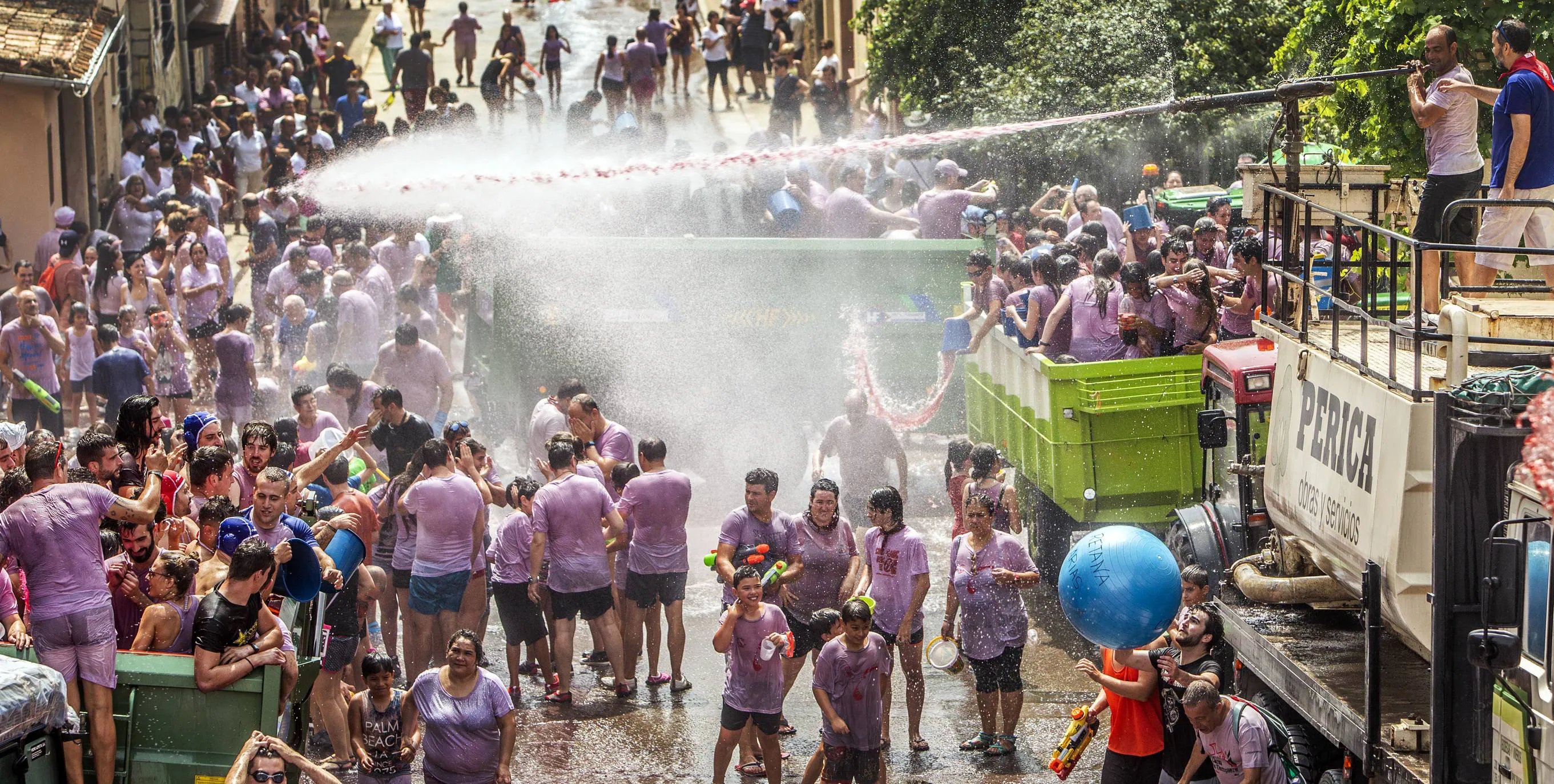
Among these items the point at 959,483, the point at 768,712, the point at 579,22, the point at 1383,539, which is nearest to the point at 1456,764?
the point at 1383,539

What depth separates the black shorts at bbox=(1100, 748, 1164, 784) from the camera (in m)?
8.79

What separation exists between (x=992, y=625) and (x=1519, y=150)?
12.3 feet

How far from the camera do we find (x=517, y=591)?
11469 millimetres

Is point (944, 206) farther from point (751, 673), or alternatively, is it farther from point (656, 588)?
point (751, 673)

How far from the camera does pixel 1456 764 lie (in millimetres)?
6914

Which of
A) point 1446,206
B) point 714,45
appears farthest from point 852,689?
point 714,45

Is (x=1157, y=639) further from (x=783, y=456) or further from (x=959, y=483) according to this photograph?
(x=783, y=456)

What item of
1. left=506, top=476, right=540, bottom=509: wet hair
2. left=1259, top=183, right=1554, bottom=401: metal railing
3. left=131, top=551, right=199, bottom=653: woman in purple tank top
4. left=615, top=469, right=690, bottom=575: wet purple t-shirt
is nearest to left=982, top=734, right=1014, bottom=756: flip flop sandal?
left=615, top=469, right=690, bottom=575: wet purple t-shirt

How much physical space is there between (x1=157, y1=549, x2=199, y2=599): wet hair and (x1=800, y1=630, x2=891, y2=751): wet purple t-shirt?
3060mm

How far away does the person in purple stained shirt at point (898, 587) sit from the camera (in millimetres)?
10469

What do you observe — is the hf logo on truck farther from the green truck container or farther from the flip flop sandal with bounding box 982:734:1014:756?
the green truck container

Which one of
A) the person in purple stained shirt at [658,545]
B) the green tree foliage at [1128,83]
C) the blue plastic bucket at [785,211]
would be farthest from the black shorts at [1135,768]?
the green tree foliage at [1128,83]

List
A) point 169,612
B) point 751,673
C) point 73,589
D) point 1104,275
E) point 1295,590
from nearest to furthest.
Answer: point 73,589 → point 169,612 → point 1295,590 → point 751,673 → point 1104,275

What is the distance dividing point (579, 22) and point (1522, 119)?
31.9 m
